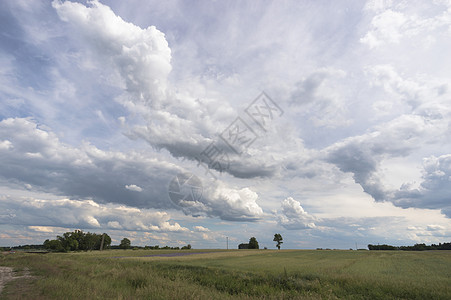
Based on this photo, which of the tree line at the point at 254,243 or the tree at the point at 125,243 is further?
the tree at the point at 125,243

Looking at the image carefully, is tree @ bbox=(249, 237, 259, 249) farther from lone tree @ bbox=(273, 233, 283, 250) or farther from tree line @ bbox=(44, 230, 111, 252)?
tree line @ bbox=(44, 230, 111, 252)

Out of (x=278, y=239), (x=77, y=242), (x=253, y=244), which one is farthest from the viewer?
(x=278, y=239)

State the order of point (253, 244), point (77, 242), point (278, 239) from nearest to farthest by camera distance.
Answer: point (77, 242) → point (253, 244) → point (278, 239)

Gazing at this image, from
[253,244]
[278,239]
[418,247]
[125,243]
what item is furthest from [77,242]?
[418,247]

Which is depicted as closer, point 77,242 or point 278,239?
point 77,242

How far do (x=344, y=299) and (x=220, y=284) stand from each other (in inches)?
396

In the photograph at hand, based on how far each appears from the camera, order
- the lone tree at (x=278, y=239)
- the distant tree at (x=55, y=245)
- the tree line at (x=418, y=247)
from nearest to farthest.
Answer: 1. the distant tree at (x=55, y=245)
2. the tree line at (x=418, y=247)
3. the lone tree at (x=278, y=239)

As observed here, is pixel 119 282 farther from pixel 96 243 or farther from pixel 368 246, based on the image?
pixel 368 246

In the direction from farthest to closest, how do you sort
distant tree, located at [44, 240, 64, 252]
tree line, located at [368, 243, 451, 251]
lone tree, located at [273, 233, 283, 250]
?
lone tree, located at [273, 233, 283, 250]
tree line, located at [368, 243, 451, 251]
distant tree, located at [44, 240, 64, 252]

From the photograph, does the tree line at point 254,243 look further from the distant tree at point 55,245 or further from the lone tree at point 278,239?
the distant tree at point 55,245

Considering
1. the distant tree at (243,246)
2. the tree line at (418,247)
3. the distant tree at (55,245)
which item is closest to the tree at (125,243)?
the distant tree at (55,245)

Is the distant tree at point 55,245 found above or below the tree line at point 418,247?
above

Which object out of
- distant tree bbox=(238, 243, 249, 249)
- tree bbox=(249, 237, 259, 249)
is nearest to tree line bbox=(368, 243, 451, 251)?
tree bbox=(249, 237, 259, 249)

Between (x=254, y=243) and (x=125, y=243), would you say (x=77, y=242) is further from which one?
(x=254, y=243)
